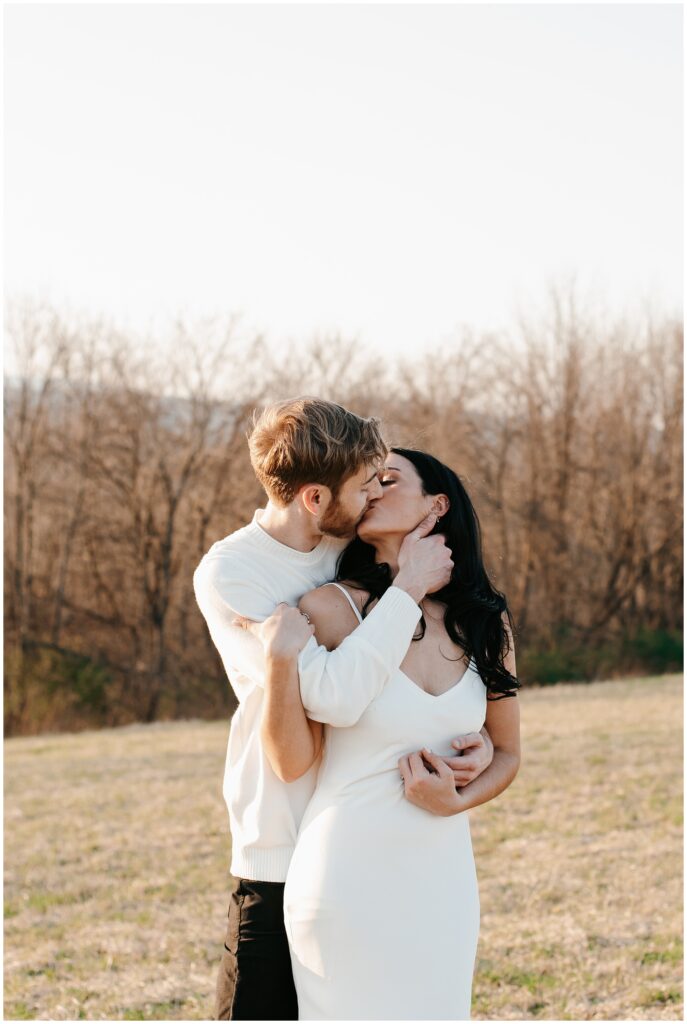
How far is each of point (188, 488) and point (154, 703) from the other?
4481mm

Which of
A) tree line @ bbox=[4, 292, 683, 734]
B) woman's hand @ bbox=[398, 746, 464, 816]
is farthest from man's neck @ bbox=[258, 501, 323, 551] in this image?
tree line @ bbox=[4, 292, 683, 734]

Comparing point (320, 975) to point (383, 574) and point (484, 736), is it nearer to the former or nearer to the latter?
point (484, 736)

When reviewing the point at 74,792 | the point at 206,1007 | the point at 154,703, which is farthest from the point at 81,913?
the point at 154,703

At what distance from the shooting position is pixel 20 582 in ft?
73.2

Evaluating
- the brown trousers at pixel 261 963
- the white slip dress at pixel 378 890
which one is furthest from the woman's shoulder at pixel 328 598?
the brown trousers at pixel 261 963

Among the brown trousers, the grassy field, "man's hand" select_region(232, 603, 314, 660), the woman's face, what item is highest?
the woman's face

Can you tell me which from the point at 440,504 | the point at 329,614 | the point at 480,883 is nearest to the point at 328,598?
the point at 329,614

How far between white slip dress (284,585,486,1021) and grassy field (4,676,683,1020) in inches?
104

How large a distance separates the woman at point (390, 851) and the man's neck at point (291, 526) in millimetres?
143

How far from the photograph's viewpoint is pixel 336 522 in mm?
2836

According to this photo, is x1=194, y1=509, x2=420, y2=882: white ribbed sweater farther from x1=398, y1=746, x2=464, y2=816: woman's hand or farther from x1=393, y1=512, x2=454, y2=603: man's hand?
x1=398, y1=746, x2=464, y2=816: woman's hand

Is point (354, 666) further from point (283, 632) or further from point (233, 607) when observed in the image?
point (233, 607)

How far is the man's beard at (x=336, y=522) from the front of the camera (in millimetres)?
2814

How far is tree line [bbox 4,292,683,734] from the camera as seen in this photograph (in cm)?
2266
